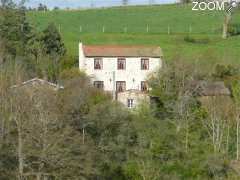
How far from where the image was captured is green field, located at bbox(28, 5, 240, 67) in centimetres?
7100

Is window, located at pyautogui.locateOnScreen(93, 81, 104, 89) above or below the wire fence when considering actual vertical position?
below

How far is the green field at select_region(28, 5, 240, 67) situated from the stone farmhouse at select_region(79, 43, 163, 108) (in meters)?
6.13

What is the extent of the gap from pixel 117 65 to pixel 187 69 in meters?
9.37

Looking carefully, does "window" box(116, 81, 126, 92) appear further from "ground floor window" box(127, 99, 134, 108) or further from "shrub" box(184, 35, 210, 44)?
"shrub" box(184, 35, 210, 44)

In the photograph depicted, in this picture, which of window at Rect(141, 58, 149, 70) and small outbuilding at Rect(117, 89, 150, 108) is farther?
window at Rect(141, 58, 149, 70)

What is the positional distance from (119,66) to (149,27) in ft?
77.1

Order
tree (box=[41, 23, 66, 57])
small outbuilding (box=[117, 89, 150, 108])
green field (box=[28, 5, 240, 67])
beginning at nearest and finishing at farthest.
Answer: small outbuilding (box=[117, 89, 150, 108]) → tree (box=[41, 23, 66, 57]) → green field (box=[28, 5, 240, 67])

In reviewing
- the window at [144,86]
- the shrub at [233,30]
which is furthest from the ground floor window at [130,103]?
the shrub at [233,30]

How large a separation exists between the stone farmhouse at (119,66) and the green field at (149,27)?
241 inches

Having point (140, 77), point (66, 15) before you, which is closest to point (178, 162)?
point (140, 77)

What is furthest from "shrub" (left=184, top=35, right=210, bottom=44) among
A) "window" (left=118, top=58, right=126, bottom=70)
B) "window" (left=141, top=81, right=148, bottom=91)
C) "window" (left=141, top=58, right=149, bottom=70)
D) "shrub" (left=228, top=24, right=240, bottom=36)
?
"window" (left=141, top=81, right=148, bottom=91)

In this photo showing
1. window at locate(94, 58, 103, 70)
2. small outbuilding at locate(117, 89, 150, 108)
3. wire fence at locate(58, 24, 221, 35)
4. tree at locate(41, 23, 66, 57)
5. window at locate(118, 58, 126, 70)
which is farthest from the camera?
wire fence at locate(58, 24, 221, 35)

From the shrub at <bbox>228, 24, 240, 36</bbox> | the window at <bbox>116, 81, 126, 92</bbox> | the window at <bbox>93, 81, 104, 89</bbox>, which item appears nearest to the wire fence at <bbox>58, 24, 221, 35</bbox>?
the shrub at <bbox>228, 24, 240, 36</bbox>

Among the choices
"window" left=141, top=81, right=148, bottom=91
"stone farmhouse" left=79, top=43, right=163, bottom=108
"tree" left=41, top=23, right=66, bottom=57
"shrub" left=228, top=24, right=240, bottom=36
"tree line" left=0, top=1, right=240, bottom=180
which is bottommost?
"tree line" left=0, top=1, right=240, bottom=180
